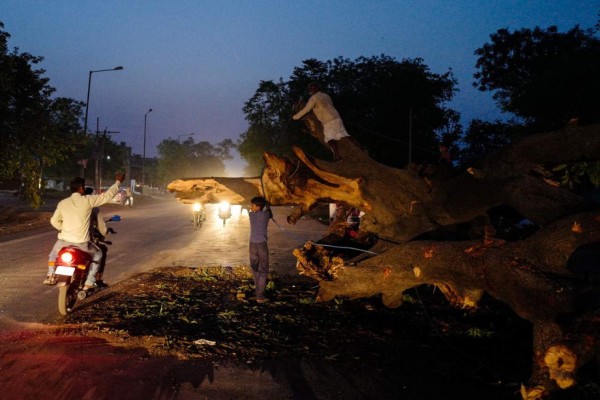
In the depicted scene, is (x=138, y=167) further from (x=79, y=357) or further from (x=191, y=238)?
(x=79, y=357)

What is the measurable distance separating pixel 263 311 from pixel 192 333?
143 cm

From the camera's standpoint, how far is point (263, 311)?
6.86 m

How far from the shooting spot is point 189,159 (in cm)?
9838

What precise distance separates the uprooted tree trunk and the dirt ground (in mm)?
574

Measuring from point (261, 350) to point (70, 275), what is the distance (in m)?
2.92

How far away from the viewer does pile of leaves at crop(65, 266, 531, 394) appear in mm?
5020

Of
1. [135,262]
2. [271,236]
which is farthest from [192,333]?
[271,236]

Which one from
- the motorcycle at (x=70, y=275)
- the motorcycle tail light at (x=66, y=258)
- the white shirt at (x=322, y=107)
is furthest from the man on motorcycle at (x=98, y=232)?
the white shirt at (x=322, y=107)

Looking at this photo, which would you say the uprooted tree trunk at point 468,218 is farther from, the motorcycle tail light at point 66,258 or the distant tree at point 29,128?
the distant tree at point 29,128

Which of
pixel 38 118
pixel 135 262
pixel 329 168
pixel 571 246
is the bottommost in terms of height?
pixel 135 262

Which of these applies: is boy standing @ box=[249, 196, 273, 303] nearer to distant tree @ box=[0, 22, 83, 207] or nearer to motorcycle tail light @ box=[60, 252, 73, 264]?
motorcycle tail light @ box=[60, 252, 73, 264]

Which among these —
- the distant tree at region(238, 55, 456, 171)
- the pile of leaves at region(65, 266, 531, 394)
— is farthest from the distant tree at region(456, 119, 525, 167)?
the pile of leaves at region(65, 266, 531, 394)

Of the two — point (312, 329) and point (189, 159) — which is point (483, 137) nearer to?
point (312, 329)

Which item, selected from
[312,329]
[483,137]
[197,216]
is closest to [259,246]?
[312,329]
